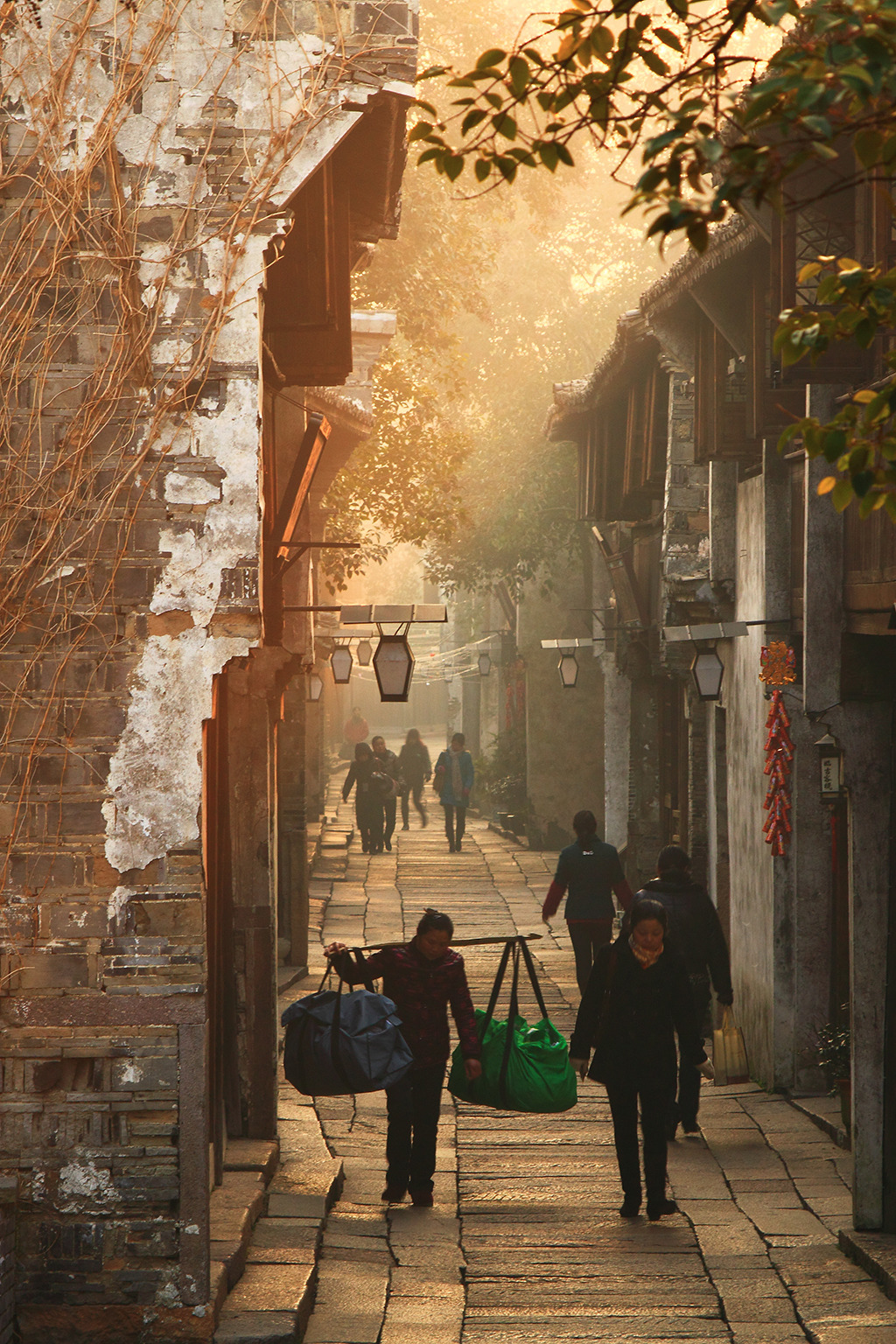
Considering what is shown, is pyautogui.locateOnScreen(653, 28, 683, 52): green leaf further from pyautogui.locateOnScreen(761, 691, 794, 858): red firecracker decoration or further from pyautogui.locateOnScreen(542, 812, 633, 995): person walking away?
pyautogui.locateOnScreen(542, 812, 633, 995): person walking away

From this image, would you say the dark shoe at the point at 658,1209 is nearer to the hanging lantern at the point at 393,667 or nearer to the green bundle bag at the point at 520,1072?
the green bundle bag at the point at 520,1072

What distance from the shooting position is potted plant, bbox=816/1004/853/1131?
9.16 meters

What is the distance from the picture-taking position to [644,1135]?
7543 millimetres

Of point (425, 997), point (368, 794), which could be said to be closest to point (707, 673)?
point (425, 997)

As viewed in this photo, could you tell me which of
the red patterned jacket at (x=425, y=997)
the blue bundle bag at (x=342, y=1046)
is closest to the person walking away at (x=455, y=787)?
the red patterned jacket at (x=425, y=997)

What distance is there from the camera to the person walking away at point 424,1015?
294 inches

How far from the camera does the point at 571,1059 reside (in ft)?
24.6

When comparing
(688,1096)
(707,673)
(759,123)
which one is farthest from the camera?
(707,673)

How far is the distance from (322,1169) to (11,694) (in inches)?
143

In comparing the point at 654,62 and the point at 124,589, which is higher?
the point at 654,62

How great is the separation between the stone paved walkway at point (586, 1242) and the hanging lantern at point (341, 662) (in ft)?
26.0

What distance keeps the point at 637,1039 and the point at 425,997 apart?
3.54 ft

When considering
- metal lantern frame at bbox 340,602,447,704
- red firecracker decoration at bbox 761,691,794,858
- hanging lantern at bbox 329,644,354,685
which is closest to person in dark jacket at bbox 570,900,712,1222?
red firecracker decoration at bbox 761,691,794,858

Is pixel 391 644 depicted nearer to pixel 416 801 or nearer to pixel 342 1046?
pixel 342 1046
